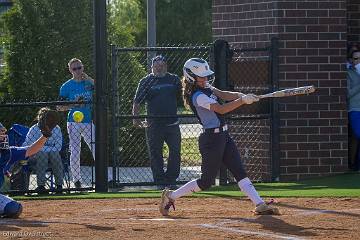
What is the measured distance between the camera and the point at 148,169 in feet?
59.7

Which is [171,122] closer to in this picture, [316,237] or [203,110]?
[203,110]

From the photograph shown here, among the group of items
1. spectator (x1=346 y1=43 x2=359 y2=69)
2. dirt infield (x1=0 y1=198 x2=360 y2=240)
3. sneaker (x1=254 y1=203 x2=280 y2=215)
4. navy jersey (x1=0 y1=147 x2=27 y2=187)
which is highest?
spectator (x1=346 y1=43 x2=359 y2=69)

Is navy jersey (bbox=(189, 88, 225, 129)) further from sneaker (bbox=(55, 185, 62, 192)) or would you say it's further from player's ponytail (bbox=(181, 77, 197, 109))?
sneaker (bbox=(55, 185, 62, 192))

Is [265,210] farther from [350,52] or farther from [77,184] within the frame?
[350,52]

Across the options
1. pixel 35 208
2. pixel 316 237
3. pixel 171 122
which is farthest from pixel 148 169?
pixel 316 237

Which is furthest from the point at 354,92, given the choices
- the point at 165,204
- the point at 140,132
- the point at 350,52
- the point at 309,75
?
the point at 165,204

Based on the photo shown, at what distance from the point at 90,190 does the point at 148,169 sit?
3.25 metres

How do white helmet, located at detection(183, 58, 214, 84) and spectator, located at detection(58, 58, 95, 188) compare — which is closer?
white helmet, located at detection(183, 58, 214, 84)

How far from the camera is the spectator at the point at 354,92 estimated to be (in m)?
16.0

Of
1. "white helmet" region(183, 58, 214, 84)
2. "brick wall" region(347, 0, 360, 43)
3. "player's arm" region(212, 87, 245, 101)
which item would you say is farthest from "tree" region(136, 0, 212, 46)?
"white helmet" region(183, 58, 214, 84)

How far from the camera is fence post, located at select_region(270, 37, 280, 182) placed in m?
15.5

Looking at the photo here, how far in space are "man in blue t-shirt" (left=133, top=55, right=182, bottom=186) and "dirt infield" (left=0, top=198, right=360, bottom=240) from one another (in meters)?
2.18

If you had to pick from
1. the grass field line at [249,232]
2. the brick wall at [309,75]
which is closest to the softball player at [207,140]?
the grass field line at [249,232]

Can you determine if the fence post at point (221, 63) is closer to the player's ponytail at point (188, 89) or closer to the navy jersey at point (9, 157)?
the player's ponytail at point (188, 89)
